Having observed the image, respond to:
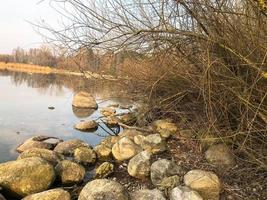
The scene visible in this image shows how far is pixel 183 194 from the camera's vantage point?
464cm

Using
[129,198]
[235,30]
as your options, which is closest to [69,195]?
[129,198]

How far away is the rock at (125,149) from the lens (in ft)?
21.3

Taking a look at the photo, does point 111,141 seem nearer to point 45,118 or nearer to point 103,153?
point 103,153

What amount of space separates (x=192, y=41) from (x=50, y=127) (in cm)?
715

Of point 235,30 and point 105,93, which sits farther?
point 105,93

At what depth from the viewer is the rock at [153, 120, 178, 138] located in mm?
6678

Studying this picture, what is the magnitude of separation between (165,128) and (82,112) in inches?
331

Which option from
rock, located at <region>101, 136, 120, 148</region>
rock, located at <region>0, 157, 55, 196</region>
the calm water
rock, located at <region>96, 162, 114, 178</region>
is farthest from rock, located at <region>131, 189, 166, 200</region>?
the calm water

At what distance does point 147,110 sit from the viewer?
737cm

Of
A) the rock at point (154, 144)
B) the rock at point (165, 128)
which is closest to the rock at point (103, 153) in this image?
the rock at point (154, 144)

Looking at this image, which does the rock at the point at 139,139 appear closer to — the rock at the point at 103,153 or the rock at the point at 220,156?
the rock at the point at 103,153

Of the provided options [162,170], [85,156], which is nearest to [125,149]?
[85,156]

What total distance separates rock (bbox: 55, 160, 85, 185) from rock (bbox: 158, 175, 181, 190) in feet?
4.80

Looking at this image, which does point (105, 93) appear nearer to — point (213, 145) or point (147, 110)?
point (147, 110)
